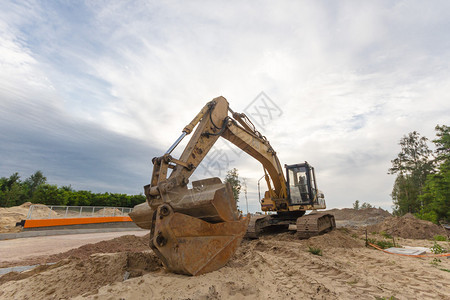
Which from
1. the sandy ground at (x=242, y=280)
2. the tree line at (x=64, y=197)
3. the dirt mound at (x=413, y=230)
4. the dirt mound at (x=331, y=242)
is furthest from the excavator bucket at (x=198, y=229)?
the tree line at (x=64, y=197)

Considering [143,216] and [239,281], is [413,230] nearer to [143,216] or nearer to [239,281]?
[239,281]

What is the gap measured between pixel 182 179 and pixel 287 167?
7205mm

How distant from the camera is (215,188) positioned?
397cm

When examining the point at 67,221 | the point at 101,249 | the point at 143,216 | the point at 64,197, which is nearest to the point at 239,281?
the point at 143,216

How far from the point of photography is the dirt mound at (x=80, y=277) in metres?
3.52

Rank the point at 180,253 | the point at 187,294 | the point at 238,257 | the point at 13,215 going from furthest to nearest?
the point at 13,215 → the point at 238,257 → the point at 180,253 → the point at 187,294

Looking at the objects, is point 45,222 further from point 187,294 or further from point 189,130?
point 187,294

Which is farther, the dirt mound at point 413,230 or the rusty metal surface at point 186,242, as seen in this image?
the dirt mound at point 413,230

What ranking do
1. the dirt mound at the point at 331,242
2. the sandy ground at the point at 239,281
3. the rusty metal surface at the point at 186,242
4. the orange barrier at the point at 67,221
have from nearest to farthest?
the sandy ground at the point at 239,281 < the rusty metal surface at the point at 186,242 < the dirt mound at the point at 331,242 < the orange barrier at the point at 67,221

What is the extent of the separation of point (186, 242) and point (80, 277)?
6.77 ft

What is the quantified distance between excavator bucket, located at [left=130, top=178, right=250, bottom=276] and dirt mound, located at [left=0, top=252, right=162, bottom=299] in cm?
106

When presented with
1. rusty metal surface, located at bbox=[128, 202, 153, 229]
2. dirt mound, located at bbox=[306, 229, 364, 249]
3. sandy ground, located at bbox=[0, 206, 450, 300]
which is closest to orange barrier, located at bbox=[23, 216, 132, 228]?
sandy ground, located at bbox=[0, 206, 450, 300]

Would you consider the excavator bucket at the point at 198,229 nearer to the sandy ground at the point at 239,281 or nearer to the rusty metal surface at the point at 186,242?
the rusty metal surface at the point at 186,242

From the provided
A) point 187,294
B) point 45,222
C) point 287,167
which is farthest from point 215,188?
point 45,222
